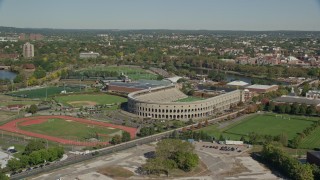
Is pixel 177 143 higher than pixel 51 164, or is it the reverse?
pixel 177 143

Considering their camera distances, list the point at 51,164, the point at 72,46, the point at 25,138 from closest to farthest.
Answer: the point at 51,164, the point at 25,138, the point at 72,46

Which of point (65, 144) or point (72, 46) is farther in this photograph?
point (72, 46)

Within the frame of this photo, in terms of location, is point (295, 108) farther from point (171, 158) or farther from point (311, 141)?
point (171, 158)

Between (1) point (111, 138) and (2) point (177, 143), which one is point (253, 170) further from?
(1) point (111, 138)

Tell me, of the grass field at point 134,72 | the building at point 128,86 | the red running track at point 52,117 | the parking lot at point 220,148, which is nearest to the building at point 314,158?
the parking lot at point 220,148

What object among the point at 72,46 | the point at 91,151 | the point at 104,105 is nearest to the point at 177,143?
the point at 91,151

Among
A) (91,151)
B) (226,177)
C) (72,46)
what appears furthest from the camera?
(72,46)

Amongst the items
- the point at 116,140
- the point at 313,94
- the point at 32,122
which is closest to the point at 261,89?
the point at 313,94
